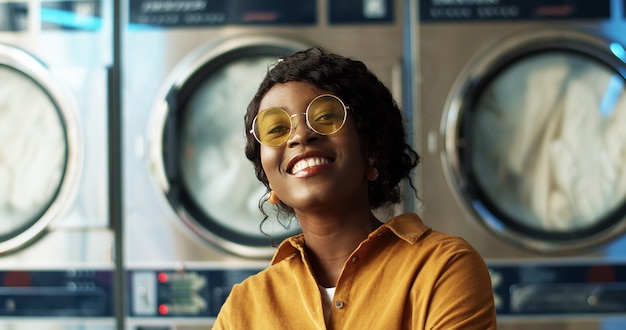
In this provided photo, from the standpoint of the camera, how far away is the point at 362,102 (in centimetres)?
150

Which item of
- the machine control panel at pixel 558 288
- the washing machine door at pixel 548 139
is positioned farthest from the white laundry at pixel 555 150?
the machine control panel at pixel 558 288

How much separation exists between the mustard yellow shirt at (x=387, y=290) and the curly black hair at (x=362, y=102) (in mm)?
123

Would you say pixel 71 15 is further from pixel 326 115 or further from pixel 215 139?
pixel 326 115

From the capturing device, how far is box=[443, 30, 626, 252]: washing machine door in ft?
10.4

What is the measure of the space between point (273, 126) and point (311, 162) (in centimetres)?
10

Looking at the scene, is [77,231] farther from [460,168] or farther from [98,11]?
[460,168]

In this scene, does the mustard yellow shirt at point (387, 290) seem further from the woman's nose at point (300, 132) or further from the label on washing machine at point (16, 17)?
the label on washing machine at point (16, 17)

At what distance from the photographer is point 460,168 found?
314cm

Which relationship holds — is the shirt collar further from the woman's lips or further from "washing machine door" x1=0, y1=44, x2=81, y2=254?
"washing machine door" x1=0, y1=44, x2=81, y2=254

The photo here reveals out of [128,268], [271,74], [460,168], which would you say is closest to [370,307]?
[271,74]

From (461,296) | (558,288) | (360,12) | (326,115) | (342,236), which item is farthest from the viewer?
(360,12)

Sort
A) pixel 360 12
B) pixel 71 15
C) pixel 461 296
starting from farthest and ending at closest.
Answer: pixel 71 15, pixel 360 12, pixel 461 296

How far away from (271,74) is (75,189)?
198cm

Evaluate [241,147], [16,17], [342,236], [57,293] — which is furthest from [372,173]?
[16,17]
